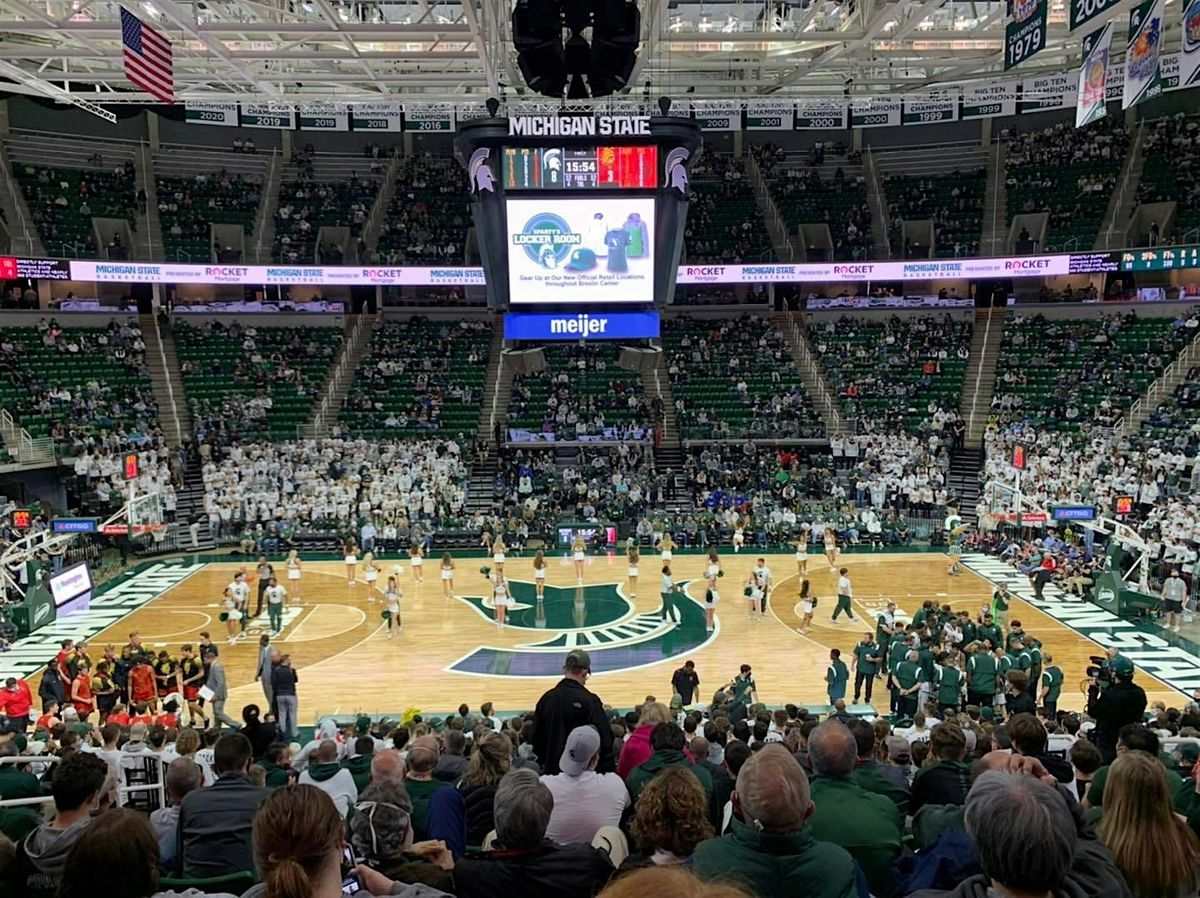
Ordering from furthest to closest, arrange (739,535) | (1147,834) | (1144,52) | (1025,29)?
1. (739,535)
2. (1025,29)
3. (1144,52)
4. (1147,834)

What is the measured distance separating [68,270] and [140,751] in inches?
1151

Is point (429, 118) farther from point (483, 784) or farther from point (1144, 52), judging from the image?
point (483, 784)

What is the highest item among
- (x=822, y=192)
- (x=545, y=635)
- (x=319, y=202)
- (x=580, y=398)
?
(x=822, y=192)

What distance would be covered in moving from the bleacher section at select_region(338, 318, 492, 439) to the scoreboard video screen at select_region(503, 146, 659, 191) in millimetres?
21186

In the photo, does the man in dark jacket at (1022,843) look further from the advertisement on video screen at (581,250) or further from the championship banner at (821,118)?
the championship banner at (821,118)

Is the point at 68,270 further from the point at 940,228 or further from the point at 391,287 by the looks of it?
the point at 940,228

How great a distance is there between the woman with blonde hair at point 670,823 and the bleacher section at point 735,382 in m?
30.5

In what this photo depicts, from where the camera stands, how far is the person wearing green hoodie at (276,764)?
23.5ft

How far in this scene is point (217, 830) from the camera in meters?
4.54

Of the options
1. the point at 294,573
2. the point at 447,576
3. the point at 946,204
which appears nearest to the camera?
the point at 447,576

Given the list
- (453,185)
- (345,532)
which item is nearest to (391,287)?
(453,185)

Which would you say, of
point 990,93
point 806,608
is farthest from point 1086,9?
point 990,93

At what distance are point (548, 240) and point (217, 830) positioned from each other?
10551mm

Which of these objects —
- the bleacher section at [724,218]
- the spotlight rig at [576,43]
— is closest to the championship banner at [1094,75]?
the spotlight rig at [576,43]
